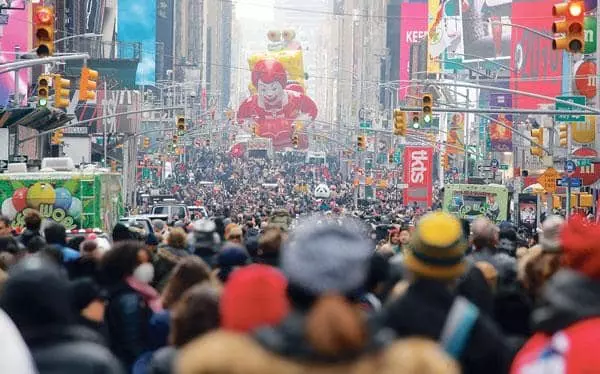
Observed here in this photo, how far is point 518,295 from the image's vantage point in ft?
28.9

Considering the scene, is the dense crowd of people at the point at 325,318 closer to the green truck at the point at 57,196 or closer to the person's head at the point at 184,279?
the person's head at the point at 184,279

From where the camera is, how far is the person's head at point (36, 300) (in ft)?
19.0

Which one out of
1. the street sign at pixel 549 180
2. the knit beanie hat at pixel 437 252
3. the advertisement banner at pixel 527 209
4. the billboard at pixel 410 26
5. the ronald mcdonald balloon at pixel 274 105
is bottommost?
the advertisement banner at pixel 527 209

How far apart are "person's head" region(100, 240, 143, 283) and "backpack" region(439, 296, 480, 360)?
356cm

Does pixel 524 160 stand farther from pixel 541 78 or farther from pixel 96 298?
pixel 96 298

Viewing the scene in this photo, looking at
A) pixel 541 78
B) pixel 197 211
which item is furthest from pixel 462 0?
pixel 197 211

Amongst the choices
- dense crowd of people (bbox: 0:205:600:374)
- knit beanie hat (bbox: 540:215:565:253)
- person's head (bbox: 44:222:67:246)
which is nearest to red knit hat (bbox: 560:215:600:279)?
dense crowd of people (bbox: 0:205:600:374)

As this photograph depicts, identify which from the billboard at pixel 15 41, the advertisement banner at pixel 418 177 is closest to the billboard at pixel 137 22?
the advertisement banner at pixel 418 177

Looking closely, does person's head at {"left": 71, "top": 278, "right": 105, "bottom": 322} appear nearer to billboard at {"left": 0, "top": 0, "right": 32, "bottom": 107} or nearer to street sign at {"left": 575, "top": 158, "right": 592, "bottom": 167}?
street sign at {"left": 575, "top": 158, "right": 592, "bottom": 167}

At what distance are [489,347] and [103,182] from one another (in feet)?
76.4

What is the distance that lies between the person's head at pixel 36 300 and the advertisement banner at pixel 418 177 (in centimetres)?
5629

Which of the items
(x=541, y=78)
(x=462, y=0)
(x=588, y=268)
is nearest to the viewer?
(x=588, y=268)

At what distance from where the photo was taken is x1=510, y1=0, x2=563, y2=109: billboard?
258 feet

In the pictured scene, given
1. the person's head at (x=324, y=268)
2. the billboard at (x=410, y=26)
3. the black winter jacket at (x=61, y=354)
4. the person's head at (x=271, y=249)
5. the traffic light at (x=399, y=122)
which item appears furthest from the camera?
the billboard at (x=410, y=26)
